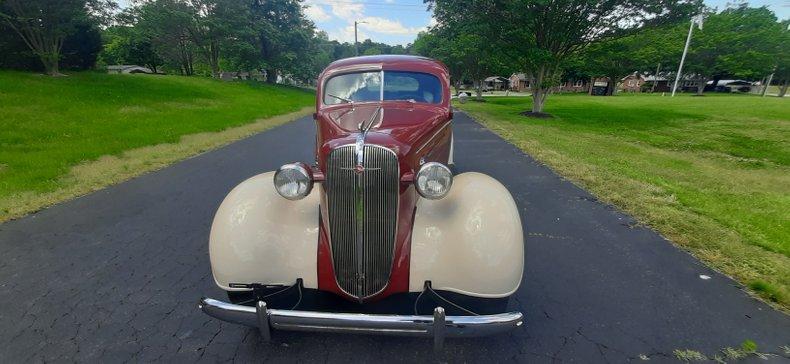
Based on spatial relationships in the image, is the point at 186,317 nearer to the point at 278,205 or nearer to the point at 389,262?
the point at 278,205

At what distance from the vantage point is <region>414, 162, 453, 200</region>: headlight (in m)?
2.27

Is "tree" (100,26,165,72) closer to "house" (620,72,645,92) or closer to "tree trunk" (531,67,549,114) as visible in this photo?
"tree trunk" (531,67,549,114)

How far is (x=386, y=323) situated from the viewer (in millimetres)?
1933

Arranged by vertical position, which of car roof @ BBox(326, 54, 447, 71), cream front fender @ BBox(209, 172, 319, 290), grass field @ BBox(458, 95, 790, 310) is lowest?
grass field @ BBox(458, 95, 790, 310)

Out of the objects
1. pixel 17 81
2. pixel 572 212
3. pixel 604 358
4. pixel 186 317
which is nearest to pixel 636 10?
pixel 572 212

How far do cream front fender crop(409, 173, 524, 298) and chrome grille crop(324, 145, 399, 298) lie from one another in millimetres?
239

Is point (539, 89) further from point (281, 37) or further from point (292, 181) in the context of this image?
point (281, 37)

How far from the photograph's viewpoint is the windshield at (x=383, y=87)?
3.87 meters

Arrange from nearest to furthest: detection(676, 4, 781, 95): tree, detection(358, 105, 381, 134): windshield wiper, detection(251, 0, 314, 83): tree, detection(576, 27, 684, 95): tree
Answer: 1. detection(358, 105, 381, 134): windshield wiper
2. detection(251, 0, 314, 83): tree
3. detection(576, 27, 684, 95): tree
4. detection(676, 4, 781, 95): tree

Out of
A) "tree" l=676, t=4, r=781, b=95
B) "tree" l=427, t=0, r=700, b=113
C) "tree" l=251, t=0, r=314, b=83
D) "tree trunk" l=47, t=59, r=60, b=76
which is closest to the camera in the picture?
"tree" l=427, t=0, r=700, b=113

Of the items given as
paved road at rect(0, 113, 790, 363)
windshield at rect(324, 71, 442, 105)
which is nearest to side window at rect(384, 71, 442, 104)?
windshield at rect(324, 71, 442, 105)

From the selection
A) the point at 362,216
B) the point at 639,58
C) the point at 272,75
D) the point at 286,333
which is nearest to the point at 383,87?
the point at 362,216

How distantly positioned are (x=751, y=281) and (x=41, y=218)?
25.6 ft

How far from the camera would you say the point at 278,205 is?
2.52 metres
